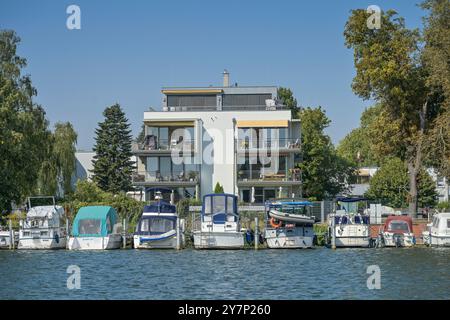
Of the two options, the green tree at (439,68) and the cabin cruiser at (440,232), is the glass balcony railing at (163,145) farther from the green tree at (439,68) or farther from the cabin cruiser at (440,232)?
the cabin cruiser at (440,232)

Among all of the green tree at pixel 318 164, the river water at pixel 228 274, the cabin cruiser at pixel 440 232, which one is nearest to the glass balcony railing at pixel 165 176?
the green tree at pixel 318 164

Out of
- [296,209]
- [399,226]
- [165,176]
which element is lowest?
[399,226]

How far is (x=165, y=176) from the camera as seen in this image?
269ft

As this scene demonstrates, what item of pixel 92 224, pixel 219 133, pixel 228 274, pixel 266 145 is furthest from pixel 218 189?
pixel 228 274

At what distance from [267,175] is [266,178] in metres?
0.32

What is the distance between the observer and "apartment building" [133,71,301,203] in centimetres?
8162

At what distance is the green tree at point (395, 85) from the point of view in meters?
65.8

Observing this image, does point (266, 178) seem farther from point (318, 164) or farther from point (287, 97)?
point (287, 97)

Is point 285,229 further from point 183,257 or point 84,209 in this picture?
point 84,209

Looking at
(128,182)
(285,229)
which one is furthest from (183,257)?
(128,182)

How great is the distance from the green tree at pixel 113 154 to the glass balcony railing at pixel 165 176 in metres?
24.4

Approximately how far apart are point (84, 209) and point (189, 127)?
2510 centimetres

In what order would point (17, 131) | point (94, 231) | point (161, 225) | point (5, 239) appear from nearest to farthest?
1. point (161, 225)
2. point (94, 231)
3. point (5, 239)
4. point (17, 131)
